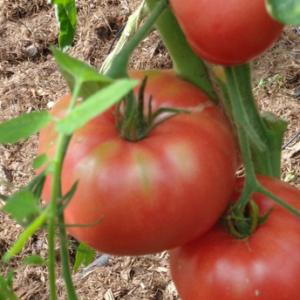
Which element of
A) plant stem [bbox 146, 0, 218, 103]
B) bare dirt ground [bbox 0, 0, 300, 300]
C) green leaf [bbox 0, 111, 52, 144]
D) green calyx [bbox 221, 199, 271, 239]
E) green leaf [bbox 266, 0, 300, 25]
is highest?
green leaf [bbox 0, 111, 52, 144]

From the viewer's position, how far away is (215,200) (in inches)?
19.6

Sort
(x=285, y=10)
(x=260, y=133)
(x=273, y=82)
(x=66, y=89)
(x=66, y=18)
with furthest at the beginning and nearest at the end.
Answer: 1. (x=66, y=89)
2. (x=273, y=82)
3. (x=66, y=18)
4. (x=260, y=133)
5. (x=285, y=10)

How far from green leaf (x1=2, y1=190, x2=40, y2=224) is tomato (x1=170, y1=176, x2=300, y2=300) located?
0.28 m

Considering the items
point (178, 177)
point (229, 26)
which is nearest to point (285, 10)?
point (229, 26)

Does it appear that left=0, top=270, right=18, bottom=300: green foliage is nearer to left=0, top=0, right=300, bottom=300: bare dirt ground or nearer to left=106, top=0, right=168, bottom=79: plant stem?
left=106, top=0, right=168, bottom=79: plant stem

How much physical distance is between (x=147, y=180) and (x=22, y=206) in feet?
0.53

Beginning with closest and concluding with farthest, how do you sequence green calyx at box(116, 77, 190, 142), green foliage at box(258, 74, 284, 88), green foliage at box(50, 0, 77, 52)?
green calyx at box(116, 77, 190, 142), green foliage at box(50, 0, 77, 52), green foliage at box(258, 74, 284, 88)

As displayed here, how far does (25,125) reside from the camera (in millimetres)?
330

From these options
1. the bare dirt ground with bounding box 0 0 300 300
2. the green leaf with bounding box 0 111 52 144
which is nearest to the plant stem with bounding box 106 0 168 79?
the green leaf with bounding box 0 111 52 144

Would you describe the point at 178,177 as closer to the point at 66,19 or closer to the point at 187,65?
the point at 187,65

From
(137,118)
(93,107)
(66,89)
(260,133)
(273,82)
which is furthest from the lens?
(66,89)

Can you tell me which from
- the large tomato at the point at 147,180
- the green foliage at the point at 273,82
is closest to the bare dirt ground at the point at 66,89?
the green foliage at the point at 273,82

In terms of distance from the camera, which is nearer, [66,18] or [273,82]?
[66,18]

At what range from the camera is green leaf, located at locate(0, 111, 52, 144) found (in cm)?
33
